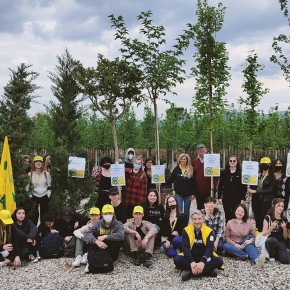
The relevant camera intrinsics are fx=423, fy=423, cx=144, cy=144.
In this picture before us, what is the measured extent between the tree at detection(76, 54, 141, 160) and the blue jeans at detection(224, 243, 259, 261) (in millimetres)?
5373

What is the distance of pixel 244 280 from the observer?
717 cm

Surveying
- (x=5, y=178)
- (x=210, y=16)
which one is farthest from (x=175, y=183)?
(x=210, y=16)

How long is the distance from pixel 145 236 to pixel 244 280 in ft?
6.97

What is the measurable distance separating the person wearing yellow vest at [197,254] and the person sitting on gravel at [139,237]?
0.85 metres

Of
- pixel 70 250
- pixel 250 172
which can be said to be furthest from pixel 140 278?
pixel 250 172

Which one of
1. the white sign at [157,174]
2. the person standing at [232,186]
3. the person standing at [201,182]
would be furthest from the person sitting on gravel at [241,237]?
the white sign at [157,174]

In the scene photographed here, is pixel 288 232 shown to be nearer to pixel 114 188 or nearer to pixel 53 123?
pixel 114 188

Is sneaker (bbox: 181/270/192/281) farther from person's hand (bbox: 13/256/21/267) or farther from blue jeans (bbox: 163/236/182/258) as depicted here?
person's hand (bbox: 13/256/21/267)

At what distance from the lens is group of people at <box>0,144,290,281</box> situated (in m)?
A: 7.64

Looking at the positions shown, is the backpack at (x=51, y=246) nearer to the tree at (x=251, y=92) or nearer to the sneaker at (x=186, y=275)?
the sneaker at (x=186, y=275)

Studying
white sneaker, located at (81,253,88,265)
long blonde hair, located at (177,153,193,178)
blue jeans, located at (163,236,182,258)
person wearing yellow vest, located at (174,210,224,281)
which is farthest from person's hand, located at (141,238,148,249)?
long blonde hair, located at (177,153,193,178)

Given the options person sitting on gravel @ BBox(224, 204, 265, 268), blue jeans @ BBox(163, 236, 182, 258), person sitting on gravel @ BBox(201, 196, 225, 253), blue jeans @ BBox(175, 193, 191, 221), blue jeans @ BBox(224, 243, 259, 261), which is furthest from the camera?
blue jeans @ BBox(175, 193, 191, 221)

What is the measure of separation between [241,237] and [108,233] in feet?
8.74


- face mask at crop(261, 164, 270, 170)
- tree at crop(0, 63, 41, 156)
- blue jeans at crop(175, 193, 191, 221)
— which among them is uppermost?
tree at crop(0, 63, 41, 156)
